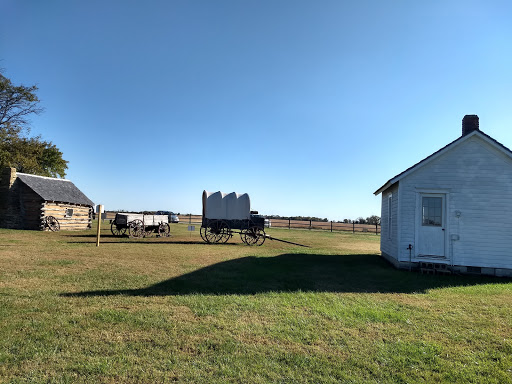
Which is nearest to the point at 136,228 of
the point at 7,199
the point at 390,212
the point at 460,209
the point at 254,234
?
the point at 254,234

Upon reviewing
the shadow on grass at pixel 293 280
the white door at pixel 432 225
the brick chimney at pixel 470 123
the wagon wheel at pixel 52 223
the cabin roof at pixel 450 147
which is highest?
the brick chimney at pixel 470 123

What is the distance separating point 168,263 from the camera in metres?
10.9

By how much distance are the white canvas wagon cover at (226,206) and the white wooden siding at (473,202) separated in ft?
31.2

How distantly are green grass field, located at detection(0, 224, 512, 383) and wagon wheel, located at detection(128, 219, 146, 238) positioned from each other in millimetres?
11368

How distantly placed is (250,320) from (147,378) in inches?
85.9

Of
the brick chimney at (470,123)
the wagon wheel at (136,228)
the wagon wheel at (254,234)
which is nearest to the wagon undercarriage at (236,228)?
the wagon wheel at (254,234)

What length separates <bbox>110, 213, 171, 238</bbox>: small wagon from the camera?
20297 millimetres

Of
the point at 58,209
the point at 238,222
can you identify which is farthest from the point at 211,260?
the point at 58,209

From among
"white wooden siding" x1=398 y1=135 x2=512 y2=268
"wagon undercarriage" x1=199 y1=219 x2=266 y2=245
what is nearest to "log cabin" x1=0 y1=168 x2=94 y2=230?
"wagon undercarriage" x1=199 y1=219 x2=266 y2=245

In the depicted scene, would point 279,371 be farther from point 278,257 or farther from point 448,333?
point 278,257

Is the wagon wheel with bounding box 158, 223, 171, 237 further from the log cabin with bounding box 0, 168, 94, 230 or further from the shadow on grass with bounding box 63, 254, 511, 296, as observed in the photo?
the shadow on grass with bounding box 63, 254, 511, 296

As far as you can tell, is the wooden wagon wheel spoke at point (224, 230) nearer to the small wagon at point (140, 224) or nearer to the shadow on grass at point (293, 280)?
the small wagon at point (140, 224)

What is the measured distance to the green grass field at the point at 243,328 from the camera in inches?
141

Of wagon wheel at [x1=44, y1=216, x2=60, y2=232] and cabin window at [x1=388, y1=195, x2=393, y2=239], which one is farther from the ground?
cabin window at [x1=388, y1=195, x2=393, y2=239]
